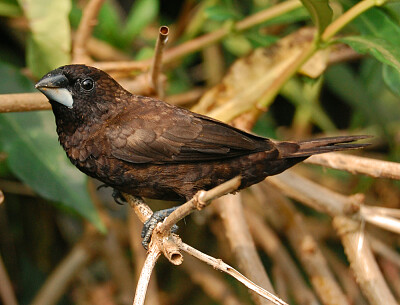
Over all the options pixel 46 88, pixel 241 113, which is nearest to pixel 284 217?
pixel 241 113

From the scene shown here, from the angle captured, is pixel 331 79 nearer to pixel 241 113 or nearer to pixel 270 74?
pixel 270 74

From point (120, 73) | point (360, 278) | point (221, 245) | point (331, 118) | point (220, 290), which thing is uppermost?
point (331, 118)

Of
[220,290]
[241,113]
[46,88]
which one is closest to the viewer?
[46,88]

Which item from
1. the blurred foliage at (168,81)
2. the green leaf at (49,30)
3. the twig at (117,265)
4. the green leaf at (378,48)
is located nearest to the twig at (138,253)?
the twig at (117,265)

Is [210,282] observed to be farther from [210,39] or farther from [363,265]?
[210,39]

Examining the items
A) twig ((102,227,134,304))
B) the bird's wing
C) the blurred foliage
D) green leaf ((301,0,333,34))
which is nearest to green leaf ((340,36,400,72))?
the blurred foliage

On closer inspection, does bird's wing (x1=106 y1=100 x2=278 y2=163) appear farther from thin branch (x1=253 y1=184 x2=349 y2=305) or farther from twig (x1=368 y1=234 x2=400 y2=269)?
twig (x1=368 y1=234 x2=400 y2=269)

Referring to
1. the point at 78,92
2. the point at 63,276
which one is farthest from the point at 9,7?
the point at 63,276
